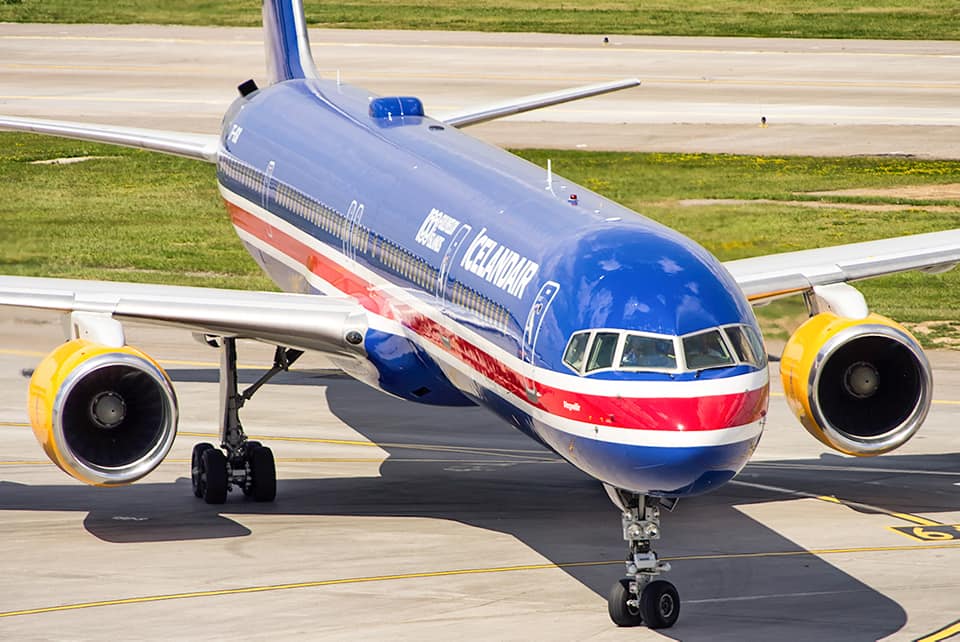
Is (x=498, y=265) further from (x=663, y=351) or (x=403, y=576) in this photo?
(x=403, y=576)

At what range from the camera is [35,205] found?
5872cm

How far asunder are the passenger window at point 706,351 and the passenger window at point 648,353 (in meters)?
0.19

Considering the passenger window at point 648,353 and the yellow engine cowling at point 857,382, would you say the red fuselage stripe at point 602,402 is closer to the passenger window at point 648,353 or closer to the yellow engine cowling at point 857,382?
the passenger window at point 648,353

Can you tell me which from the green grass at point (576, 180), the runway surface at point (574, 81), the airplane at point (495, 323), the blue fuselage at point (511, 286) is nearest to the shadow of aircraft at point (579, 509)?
the airplane at point (495, 323)

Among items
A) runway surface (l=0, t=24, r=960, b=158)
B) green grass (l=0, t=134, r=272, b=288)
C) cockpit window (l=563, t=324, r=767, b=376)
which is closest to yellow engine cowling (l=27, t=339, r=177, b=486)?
cockpit window (l=563, t=324, r=767, b=376)

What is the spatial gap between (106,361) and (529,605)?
7.01 m

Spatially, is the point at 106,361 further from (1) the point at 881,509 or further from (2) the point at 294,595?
(1) the point at 881,509

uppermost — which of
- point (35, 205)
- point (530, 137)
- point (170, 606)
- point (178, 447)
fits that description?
point (530, 137)

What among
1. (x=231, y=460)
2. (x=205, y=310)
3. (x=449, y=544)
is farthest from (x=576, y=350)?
(x=231, y=460)

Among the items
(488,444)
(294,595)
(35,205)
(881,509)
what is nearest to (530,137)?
(35,205)

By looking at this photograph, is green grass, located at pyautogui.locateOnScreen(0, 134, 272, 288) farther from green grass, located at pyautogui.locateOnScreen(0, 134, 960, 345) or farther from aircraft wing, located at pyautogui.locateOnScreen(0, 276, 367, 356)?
aircraft wing, located at pyautogui.locateOnScreen(0, 276, 367, 356)

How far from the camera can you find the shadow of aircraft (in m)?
23.6

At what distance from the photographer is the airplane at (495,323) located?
2067 cm

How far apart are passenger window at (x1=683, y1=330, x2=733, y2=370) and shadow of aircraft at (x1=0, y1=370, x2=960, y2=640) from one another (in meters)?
3.80
